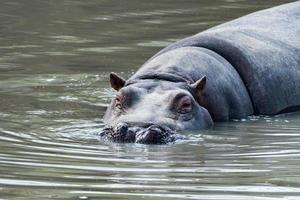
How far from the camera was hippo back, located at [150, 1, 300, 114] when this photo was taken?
10836 millimetres

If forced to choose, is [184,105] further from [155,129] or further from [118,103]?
[155,129]

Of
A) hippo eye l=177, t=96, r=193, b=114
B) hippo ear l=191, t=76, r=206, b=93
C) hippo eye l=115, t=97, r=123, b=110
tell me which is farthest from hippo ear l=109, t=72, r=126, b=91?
hippo eye l=177, t=96, r=193, b=114

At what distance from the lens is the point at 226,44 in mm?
11070

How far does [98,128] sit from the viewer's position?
31.4 ft

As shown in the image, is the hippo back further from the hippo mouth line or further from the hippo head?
the hippo mouth line

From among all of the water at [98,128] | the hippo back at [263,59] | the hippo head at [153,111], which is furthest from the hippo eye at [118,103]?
the hippo back at [263,59]

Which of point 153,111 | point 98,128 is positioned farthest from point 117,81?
point 153,111

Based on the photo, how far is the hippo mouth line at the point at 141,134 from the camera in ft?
28.5

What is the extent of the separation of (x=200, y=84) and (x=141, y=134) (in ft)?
4.46

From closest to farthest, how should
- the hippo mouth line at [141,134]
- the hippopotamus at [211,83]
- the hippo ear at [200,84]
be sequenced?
1. the hippo mouth line at [141,134]
2. the hippopotamus at [211,83]
3. the hippo ear at [200,84]

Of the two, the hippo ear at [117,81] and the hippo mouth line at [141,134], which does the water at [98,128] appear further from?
the hippo ear at [117,81]

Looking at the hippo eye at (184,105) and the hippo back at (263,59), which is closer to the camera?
the hippo eye at (184,105)

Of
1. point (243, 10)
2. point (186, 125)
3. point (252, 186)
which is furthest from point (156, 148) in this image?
point (243, 10)

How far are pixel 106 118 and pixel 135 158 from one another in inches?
79.6
